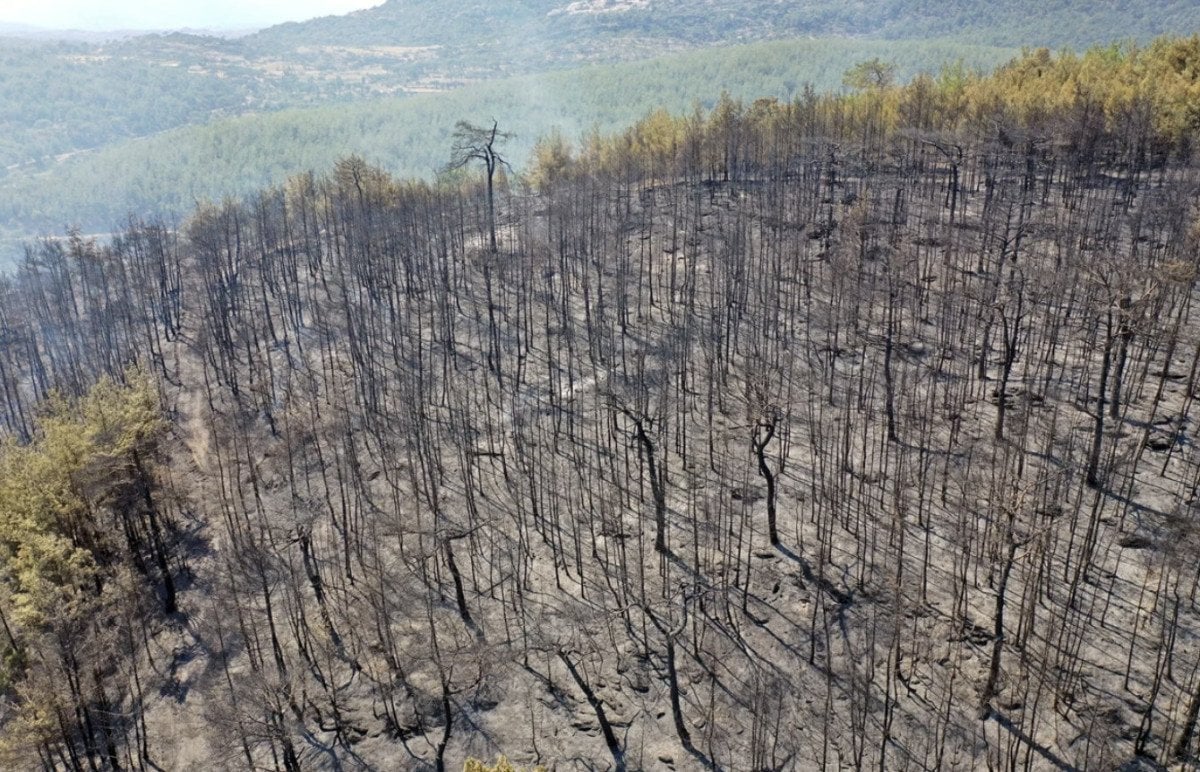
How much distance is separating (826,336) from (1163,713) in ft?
115

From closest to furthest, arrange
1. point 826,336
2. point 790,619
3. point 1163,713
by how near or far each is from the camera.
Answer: point 1163,713 < point 790,619 < point 826,336

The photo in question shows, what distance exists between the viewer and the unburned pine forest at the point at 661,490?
116ft

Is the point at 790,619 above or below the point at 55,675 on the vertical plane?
below

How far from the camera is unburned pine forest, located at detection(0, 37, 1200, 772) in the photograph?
35.3 meters

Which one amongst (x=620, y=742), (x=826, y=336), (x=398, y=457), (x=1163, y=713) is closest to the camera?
(x=1163, y=713)

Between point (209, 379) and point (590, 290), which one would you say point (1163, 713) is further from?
point (209, 379)

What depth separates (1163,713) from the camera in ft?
107

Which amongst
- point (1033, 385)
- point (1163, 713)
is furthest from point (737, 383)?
point (1163, 713)

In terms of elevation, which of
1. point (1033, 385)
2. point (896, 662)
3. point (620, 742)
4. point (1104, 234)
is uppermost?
Result: point (1104, 234)

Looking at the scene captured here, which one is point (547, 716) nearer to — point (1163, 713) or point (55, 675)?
point (55, 675)

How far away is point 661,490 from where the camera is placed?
4338 centimetres

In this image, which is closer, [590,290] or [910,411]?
[910,411]

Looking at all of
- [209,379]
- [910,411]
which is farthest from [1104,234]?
[209,379]

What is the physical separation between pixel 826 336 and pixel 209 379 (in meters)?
49.5
